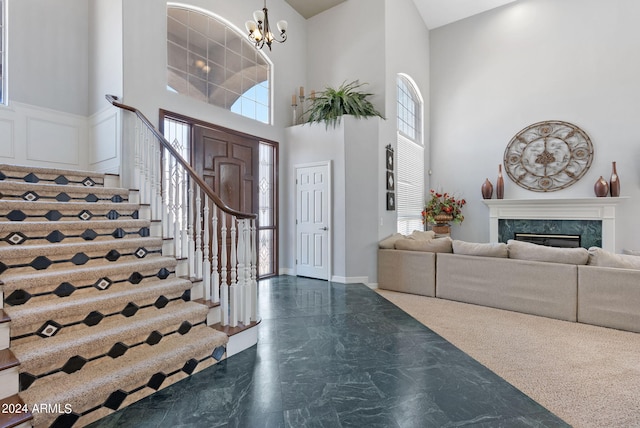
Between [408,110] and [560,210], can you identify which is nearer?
[560,210]

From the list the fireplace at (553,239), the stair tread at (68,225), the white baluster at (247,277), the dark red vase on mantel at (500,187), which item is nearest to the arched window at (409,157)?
the dark red vase on mantel at (500,187)

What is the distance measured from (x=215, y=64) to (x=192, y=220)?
2928 mm

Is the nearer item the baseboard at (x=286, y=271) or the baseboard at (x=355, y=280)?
the baseboard at (x=355, y=280)

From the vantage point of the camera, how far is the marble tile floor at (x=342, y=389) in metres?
1.78

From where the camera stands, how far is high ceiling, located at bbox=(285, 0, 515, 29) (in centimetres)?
599

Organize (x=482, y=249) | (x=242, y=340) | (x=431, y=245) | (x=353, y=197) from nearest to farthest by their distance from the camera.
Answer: (x=242, y=340)
(x=482, y=249)
(x=431, y=245)
(x=353, y=197)

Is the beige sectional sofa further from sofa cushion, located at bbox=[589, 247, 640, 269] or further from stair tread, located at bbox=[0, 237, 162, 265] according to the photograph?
stair tread, located at bbox=[0, 237, 162, 265]

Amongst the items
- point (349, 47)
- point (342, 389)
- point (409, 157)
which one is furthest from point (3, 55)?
point (409, 157)

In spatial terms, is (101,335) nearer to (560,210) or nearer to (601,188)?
(560,210)

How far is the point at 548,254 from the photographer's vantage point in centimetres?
356

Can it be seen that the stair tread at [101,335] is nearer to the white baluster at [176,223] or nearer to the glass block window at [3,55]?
the white baluster at [176,223]

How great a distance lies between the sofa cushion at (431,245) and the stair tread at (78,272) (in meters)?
3.23

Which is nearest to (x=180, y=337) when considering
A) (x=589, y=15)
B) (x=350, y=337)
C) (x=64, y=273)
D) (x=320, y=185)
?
(x=64, y=273)

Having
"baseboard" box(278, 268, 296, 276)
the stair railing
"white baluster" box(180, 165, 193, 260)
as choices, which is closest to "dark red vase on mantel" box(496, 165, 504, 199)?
"baseboard" box(278, 268, 296, 276)
